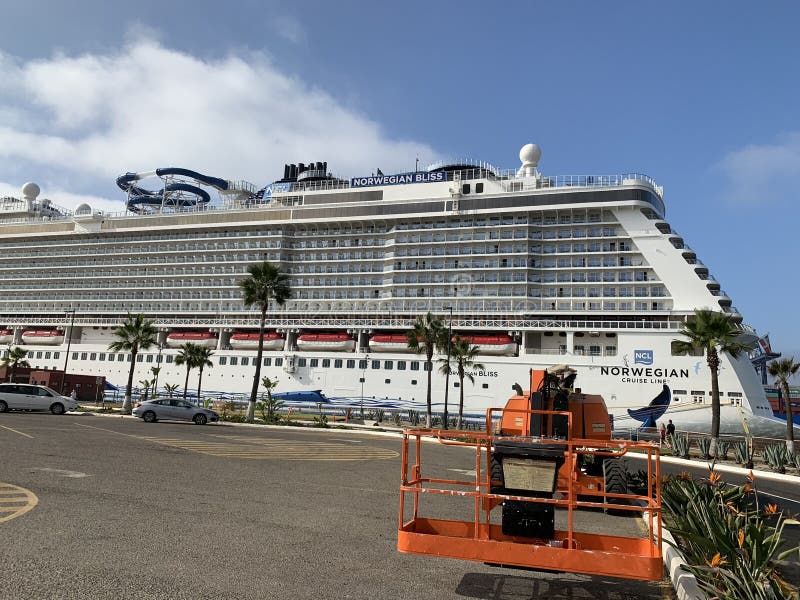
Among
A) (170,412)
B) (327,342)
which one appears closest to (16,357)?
(327,342)

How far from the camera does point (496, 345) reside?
42.2 m

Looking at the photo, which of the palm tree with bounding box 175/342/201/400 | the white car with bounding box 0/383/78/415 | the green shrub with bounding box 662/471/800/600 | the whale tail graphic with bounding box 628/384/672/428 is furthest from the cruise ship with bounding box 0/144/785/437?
the green shrub with bounding box 662/471/800/600

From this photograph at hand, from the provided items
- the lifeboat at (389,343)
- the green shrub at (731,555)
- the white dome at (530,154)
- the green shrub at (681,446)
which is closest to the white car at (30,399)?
the lifeboat at (389,343)

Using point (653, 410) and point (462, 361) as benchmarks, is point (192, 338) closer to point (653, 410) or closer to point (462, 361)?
point (462, 361)

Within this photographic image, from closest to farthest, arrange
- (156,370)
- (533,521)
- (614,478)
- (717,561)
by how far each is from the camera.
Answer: (717,561), (533,521), (614,478), (156,370)

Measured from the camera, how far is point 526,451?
5.60 metres

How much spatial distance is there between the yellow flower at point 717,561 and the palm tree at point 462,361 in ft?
106

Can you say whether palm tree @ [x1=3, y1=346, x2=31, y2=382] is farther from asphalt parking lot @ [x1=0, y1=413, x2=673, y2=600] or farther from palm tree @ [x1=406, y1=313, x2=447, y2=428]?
asphalt parking lot @ [x1=0, y1=413, x2=673, y2=600]

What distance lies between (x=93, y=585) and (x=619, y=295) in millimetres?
41246

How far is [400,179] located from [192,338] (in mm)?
25364

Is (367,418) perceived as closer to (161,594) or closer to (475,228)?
(475,228)

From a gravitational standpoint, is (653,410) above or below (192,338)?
below

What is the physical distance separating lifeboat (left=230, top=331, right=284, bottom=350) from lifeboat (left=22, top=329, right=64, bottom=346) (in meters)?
23.4

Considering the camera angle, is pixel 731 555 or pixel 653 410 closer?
pixel 731 555
